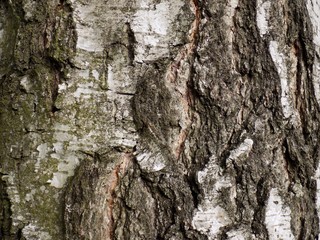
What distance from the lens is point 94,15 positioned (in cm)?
114

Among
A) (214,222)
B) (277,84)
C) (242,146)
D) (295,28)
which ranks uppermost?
(295,28)

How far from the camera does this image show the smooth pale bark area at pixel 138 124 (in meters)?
1.11

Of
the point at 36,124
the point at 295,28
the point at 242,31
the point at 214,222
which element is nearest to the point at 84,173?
the point at 36,124

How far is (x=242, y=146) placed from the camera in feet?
3.74

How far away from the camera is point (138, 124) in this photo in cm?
112

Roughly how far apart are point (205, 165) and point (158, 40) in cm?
24

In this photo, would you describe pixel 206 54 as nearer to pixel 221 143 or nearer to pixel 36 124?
pixel 221 143

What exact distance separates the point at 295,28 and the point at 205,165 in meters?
0.33

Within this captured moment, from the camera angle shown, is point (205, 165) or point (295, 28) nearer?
point (205, 165)

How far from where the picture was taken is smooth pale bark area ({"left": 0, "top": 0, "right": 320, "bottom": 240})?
1113 millimetres

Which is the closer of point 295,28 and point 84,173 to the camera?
point 84,173

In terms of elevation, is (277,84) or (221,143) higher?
(277,84)

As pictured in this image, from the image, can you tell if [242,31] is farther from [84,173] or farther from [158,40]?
[84,173]

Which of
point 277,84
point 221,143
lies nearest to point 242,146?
point 221,143
